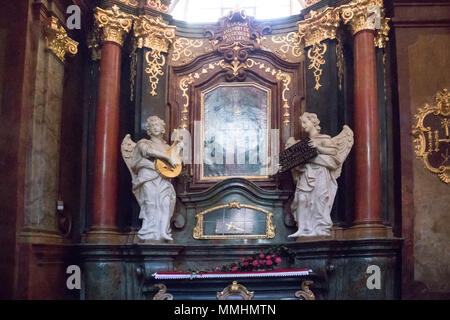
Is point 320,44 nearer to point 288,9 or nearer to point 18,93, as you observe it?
point 288,9

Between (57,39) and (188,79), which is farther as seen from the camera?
(188,79)

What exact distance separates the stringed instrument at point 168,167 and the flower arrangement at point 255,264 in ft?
5.35

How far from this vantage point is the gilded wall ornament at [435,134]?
9.34 metres

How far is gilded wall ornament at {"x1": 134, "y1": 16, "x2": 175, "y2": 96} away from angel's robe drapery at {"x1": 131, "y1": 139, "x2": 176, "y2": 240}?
5.00 ft

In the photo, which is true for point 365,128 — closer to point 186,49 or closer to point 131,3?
point 186,49

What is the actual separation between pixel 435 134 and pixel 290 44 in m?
3.11

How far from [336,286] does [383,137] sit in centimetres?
244

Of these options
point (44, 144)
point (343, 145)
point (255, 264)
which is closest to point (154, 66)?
point (44, 144)

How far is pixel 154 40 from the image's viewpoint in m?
10.9

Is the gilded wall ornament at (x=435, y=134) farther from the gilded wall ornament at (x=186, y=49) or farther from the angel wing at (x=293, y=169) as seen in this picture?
the gilded wall ornament at (x=186, y=49)

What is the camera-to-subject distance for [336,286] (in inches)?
368

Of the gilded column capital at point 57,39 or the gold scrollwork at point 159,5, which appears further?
the gold scrollwork at point 159,5

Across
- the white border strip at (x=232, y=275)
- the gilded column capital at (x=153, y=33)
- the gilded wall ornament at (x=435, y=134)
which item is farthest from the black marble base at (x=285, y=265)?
the gilded column capital at (x=153, y=33)

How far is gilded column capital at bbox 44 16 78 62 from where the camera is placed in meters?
9.49
